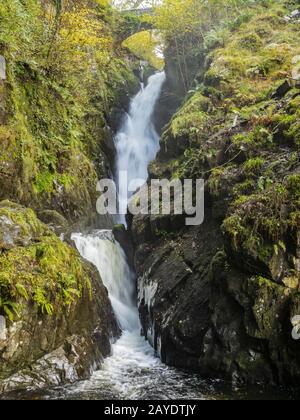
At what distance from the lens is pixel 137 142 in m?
20.0

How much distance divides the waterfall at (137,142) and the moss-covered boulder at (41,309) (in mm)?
8509

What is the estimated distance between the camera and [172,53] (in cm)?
2209

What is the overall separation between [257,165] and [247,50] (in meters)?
9.39

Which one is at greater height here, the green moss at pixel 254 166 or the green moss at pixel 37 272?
the green moss at pixel 254 166

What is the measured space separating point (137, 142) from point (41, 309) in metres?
14.5

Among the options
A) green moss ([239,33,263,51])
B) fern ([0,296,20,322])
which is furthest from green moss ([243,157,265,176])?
green moss ([239,33,263,51])

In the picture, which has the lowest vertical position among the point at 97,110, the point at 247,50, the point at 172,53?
the point at 97,110

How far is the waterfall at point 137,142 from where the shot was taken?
18422 mm

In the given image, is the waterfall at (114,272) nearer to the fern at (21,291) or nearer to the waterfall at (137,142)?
the fern at (21,291)

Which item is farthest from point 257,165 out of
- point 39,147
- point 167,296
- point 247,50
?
point 247,50

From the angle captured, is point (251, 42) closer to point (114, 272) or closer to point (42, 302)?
point (114, 272)

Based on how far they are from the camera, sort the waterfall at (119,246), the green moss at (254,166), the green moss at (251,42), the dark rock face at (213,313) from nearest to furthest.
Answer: the dark rock face at (213,313)
the green moss at (254,166)
the waterfall at (119,246)
the green moss at (251,42)

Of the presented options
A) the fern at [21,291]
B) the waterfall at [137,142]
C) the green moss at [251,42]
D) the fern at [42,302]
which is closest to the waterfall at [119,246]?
the waterfall at [137,142]
